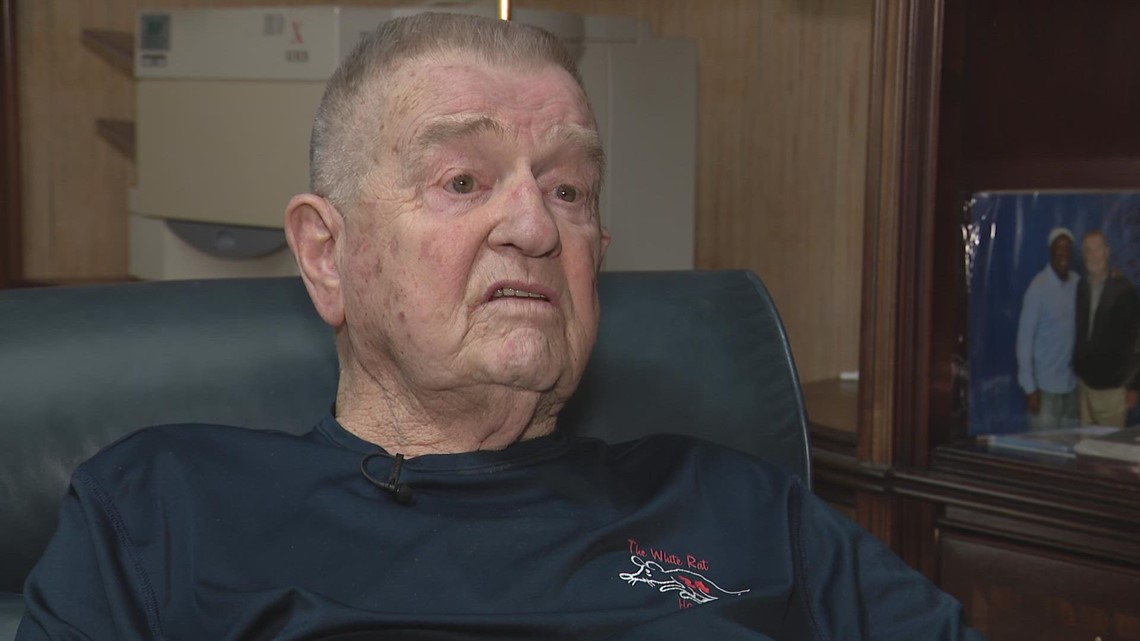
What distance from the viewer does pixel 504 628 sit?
1021 mm

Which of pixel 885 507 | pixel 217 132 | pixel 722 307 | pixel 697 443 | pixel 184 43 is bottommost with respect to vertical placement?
pixel 885 507

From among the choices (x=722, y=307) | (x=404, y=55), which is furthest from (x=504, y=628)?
(x=722, y=307)

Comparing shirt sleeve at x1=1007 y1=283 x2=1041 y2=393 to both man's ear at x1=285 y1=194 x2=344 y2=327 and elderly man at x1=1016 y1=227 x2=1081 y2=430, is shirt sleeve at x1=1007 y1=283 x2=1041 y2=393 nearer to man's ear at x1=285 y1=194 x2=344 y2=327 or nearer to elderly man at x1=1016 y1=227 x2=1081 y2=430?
elderly man at x1=1016 y1=227 x2=1081 y2=430

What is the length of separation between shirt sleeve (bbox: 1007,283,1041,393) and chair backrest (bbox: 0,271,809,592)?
0.51m

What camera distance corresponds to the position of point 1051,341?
6.22 ft

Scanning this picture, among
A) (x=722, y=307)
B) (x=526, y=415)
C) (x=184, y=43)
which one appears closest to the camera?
(x=526, y=415)

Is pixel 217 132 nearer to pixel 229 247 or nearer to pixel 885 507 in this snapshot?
pixel 229 247

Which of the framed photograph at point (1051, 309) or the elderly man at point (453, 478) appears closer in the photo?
the elderly man at point (453, 478)

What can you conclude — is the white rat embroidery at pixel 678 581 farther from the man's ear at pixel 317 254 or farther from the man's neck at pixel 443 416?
the man's ear at pixel 317 254

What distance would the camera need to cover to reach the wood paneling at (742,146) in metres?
2.38

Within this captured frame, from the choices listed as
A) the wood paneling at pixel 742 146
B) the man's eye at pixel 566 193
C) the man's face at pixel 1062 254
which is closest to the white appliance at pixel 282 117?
the wood paneling at pixel 742 146

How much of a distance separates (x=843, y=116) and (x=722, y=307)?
3.12 ft

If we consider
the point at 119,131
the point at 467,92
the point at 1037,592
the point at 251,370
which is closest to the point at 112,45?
the point at 119,131

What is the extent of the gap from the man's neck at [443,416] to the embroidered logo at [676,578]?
149 millimetres
